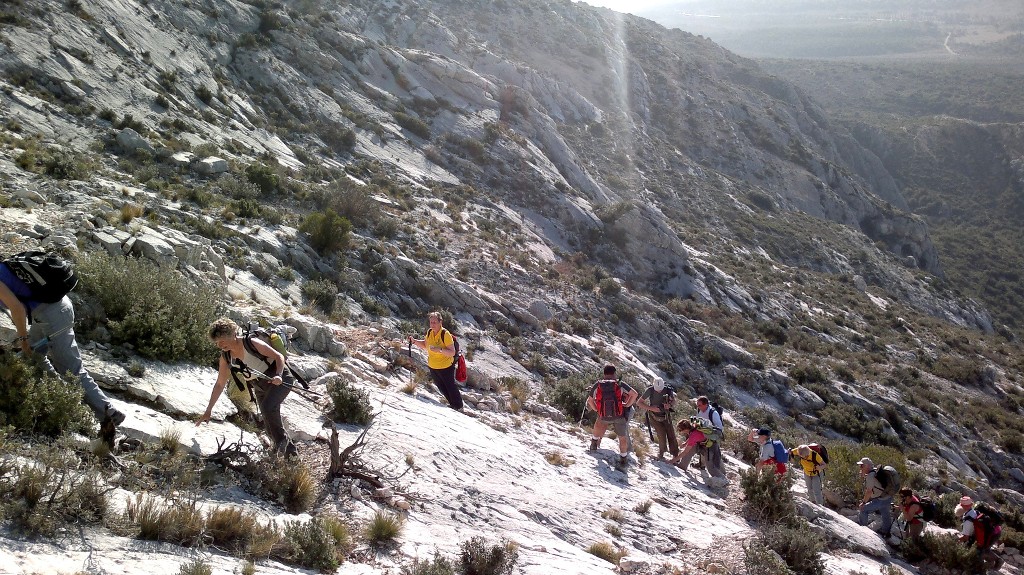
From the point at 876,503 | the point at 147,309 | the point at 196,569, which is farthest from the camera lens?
the point at 876,503

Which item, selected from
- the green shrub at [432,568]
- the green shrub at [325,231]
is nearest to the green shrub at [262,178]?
the green shrub at [325,231]

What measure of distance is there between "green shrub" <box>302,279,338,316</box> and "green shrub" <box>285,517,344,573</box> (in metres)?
8.45

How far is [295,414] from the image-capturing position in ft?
21.5

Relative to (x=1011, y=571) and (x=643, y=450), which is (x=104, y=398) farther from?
(x=1011, y=571)

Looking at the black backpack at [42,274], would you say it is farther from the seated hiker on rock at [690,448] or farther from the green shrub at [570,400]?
the seated hiker on rock at [690,448]

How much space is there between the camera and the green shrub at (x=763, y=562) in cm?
596

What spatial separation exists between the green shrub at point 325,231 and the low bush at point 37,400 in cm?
1076

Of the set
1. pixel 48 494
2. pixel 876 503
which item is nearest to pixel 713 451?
pixel 876 503

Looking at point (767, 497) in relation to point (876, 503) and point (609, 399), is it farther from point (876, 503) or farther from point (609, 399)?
point (609, 399)

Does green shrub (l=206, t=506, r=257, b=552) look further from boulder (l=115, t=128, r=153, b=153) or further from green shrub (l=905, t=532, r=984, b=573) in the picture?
boulder (l=115, t=128, r=153, b=153)

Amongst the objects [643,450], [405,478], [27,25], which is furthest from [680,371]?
[27,25]

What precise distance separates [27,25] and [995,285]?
3026 inches

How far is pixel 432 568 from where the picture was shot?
14.1 ft

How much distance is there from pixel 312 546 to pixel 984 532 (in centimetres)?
1040
